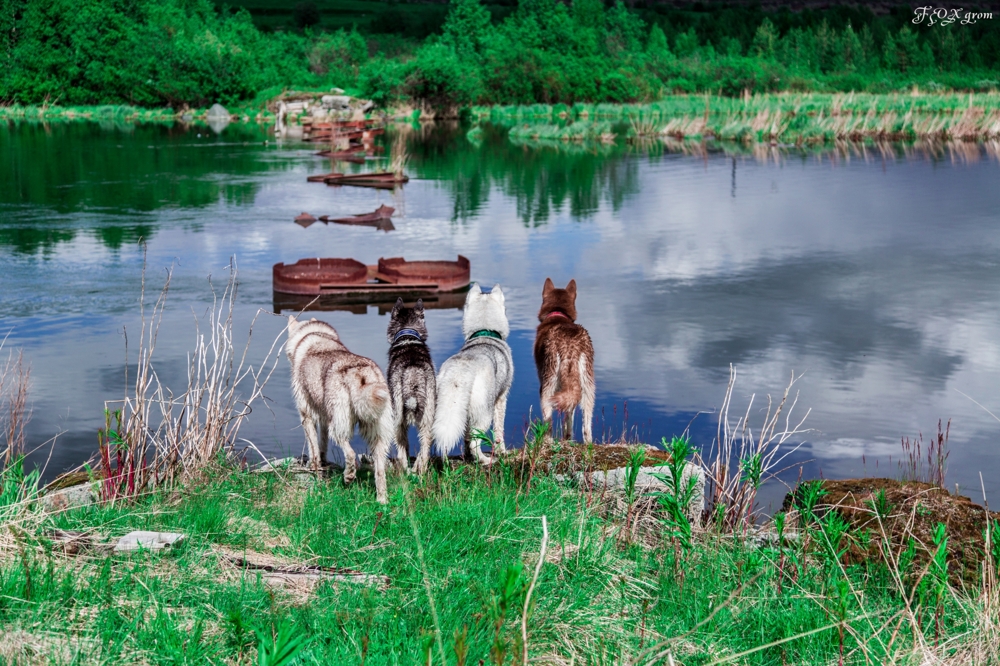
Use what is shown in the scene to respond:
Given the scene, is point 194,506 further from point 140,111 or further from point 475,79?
point 140,111

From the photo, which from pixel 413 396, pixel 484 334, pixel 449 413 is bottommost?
pixel 449 413

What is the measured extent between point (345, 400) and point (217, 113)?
221ft

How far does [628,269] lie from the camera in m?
19.7

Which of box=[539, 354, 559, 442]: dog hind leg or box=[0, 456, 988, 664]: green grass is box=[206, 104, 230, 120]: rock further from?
box=[0, 456, 988, 664]: green grass

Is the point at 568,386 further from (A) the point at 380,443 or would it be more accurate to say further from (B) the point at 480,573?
(B) the point at 480,573

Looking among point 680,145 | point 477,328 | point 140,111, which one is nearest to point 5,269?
point 477,328

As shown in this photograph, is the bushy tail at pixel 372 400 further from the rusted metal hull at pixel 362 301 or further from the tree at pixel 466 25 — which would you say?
the tree at pixel 466 25

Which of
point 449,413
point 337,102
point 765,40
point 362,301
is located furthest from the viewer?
point 765,40

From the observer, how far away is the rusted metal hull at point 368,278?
16.4 meters

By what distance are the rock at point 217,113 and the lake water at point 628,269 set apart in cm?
2975

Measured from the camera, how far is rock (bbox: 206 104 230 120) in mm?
69312

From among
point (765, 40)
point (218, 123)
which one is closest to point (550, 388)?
point (218, 123)

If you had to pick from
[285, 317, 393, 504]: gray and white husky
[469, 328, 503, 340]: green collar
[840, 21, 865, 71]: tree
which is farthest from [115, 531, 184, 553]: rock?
[840, 21, 865, 71]: tree

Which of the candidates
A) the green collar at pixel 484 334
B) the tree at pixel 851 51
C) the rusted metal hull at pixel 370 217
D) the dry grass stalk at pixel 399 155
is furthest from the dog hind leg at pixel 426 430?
the tree at pixel 851 51
